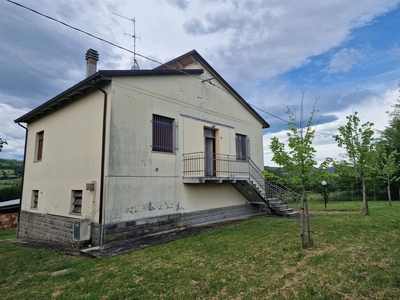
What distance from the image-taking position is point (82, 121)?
8914 millimetres

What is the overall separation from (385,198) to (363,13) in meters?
26.9

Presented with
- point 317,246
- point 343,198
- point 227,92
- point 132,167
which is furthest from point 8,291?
point 343,198

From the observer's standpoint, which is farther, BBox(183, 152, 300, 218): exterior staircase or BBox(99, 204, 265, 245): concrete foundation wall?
BBox(183, 152, 300, 218): exterior staircase

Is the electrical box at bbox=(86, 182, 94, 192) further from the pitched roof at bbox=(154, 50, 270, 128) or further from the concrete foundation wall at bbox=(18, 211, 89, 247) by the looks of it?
the pitched roof at bbox=(154, 50, 270, 128)

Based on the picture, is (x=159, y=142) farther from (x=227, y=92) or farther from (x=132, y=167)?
(x=227, y=92)

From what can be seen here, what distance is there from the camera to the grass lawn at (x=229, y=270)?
3.71 meters

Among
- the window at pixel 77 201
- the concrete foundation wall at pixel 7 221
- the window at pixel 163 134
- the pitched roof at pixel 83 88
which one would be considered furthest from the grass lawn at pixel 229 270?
the concrete foundation wall at pixel 7 221

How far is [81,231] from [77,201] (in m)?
1.82

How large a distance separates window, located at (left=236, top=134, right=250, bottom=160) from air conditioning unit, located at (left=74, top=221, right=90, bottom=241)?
7.99 meters

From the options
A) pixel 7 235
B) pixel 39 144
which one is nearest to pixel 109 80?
pixel 39 144

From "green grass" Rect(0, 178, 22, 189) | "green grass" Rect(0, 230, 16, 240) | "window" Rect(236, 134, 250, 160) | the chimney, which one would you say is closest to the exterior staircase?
"window" Rect(236, 134, 250, 160)

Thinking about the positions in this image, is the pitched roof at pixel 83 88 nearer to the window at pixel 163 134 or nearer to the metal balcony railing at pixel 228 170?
the window at pixel 163 134

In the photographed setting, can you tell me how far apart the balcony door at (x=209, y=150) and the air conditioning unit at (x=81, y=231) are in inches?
216

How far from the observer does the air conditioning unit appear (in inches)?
283
